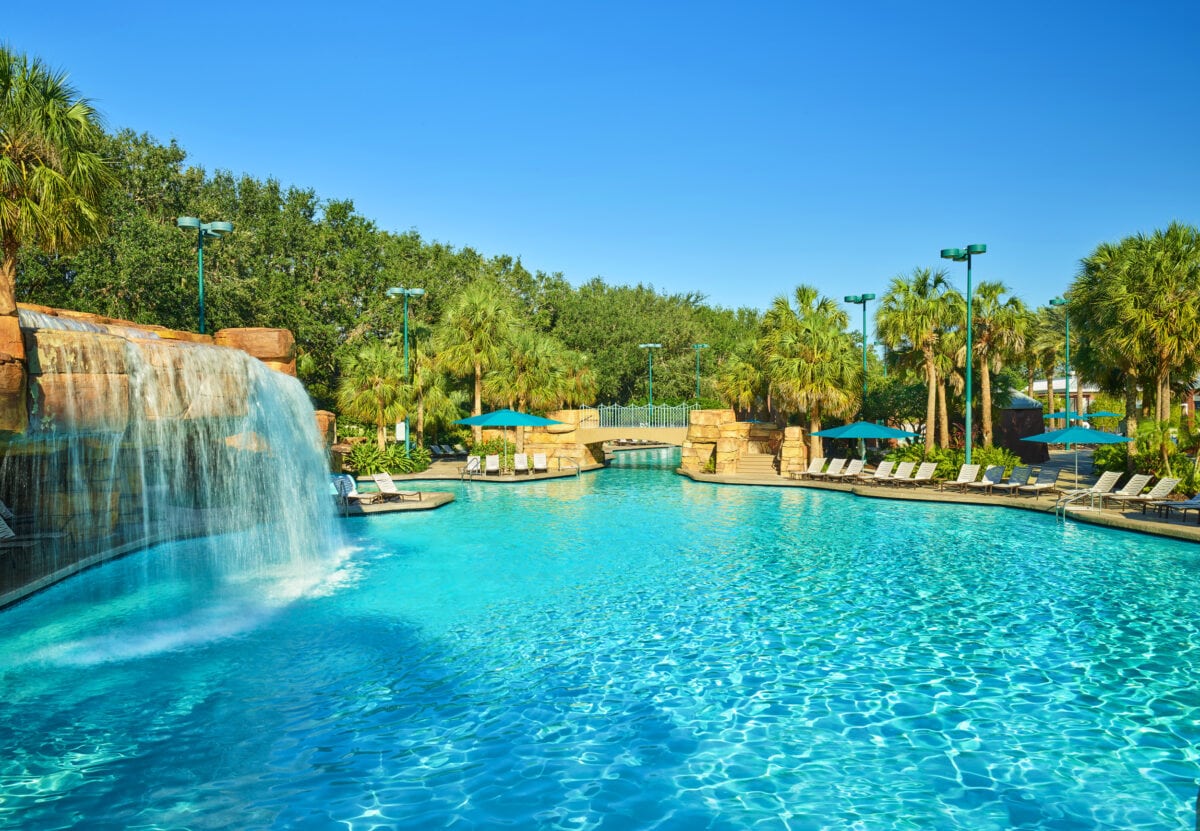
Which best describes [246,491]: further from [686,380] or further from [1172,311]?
[686,380]

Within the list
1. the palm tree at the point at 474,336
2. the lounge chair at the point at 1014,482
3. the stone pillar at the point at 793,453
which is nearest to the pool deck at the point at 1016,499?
the lounge chair at the point at 1014,482

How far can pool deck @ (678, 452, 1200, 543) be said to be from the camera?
16641 mm

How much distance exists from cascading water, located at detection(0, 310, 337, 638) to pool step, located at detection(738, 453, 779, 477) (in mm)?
18928

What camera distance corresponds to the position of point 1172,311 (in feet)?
67.0

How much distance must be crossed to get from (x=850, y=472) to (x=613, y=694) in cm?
2139

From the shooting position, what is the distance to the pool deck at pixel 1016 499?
54.6 feet

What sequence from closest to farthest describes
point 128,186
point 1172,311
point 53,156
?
point 53,156, point 1172,311, point 128,186

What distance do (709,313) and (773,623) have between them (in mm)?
78850

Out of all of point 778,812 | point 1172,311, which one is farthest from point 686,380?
point 778,812

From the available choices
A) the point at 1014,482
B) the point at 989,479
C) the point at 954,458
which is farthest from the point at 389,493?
the point at 954,458

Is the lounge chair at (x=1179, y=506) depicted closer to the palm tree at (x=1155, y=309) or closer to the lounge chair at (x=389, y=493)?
the palm tree at (x=1155, y=309)

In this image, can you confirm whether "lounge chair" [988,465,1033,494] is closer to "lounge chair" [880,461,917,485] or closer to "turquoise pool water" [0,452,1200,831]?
"lounge chair" [880,461,917,485]

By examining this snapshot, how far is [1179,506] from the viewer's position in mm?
17141

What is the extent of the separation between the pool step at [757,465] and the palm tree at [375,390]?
14485 mm
